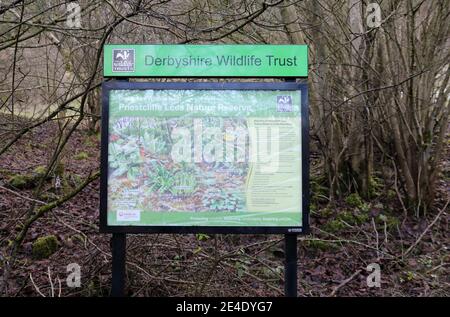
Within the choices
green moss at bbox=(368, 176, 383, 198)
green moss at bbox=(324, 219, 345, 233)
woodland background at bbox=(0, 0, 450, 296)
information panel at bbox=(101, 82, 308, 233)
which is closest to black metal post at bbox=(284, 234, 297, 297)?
information panel at bbox=(101, 82, 308, 233)

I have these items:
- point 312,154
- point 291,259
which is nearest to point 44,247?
point 291,259

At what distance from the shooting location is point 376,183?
9219mm

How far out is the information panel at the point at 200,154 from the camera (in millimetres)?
4090

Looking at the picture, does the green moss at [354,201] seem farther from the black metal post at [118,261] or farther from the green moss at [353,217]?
the black metal post at [118,261]

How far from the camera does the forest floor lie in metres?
5.39

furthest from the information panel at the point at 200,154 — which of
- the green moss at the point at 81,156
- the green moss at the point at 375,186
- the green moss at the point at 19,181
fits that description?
the green moss at the point at 81,156

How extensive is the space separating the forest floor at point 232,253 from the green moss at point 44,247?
6 centimetres

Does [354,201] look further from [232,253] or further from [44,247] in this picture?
[44,247]

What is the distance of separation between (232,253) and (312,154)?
4962 millimetres

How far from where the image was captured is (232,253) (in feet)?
17.0

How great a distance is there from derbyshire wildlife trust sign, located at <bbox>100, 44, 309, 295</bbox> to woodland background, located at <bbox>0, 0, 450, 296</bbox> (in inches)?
45.4
